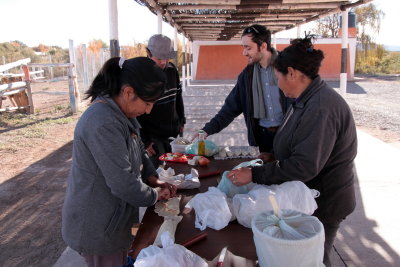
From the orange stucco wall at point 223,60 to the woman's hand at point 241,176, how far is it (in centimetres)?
1789

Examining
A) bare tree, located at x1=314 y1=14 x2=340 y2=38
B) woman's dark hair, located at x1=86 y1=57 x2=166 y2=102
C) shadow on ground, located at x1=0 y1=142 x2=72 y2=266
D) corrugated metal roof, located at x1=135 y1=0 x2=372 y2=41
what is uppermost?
bare tree, located at x1=314 y1=14 x2=340 y2=38

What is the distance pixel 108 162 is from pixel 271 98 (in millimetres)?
1748

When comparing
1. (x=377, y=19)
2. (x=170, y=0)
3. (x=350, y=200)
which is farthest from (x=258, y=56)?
(x=377, y=19)

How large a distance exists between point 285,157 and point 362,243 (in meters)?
1.90

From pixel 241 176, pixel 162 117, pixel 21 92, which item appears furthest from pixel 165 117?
pixel 21 92

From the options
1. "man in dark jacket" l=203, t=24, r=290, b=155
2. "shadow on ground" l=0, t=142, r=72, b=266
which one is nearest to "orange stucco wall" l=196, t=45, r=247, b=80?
"shadow on ground" l=0, t=142, r=72, b=266

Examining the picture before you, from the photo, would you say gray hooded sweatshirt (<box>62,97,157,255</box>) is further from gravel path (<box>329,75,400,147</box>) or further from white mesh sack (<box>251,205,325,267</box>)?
gravel path (<box>329,75,400,147</box>)

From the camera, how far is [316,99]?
5.43 feet

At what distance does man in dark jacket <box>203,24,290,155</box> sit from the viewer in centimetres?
284

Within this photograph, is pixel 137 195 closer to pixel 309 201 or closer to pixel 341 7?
pixel 309 201

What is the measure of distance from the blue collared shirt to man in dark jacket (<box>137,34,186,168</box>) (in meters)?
0.87

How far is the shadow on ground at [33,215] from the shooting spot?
3.37m

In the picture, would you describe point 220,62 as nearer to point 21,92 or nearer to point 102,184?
point 21,92

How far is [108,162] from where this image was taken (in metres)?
1.45
